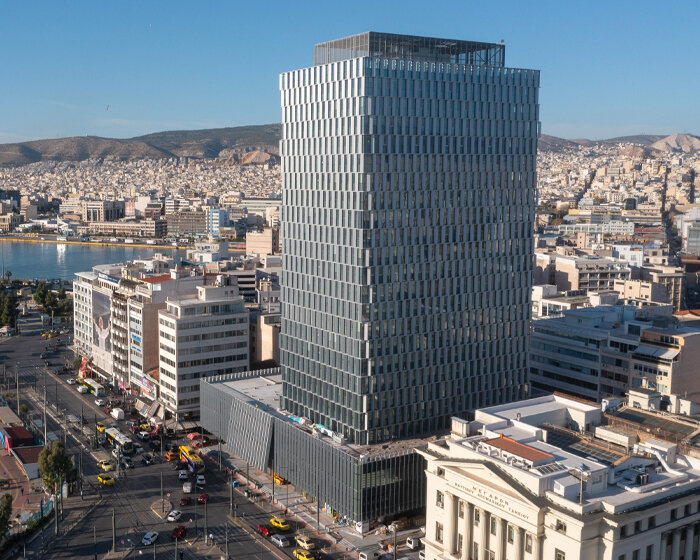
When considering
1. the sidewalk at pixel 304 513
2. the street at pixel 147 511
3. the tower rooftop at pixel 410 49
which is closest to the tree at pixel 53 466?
the street at pixel 147 511

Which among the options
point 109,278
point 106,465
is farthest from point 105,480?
point 109,278

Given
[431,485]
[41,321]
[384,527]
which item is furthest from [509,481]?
[41,321]

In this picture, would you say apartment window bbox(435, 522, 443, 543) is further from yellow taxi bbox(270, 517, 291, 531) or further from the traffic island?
the traffic island

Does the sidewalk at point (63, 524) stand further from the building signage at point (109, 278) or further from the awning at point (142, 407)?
the building signage at point (109, 278)

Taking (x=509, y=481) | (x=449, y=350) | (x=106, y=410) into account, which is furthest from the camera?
(x=106, y=410)

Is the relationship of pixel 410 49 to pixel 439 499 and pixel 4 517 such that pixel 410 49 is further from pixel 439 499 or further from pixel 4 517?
pixel 4 517

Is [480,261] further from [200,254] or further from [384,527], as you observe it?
[200,254]

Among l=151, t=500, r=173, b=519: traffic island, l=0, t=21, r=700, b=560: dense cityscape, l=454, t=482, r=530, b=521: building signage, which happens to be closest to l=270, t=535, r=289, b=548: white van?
l=0, t=21, r=700, b=560: dense cityscape
